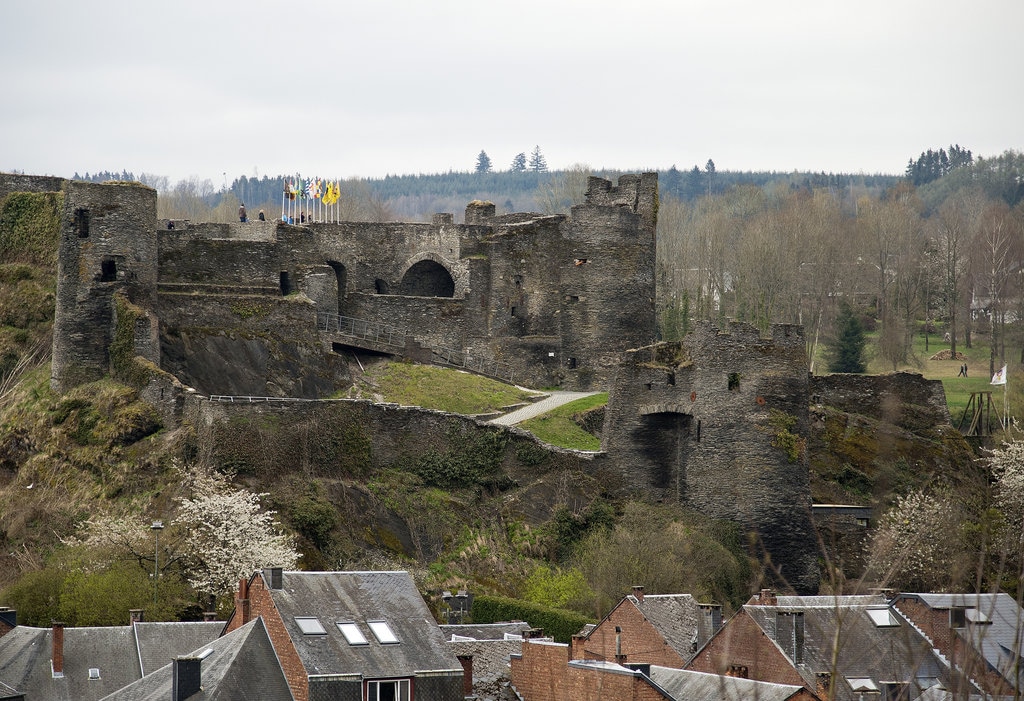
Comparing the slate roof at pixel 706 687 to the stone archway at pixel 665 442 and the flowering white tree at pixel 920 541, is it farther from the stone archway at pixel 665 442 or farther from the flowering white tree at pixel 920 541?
the stone archway at pixel 665 442

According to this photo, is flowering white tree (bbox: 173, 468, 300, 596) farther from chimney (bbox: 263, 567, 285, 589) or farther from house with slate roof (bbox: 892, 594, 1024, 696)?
house with slate roof (bbox: 892, 594, 1024, 696)

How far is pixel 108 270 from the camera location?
5266 cm

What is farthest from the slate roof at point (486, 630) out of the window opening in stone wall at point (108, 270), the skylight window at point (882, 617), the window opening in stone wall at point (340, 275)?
the window opening in stone wall at point (340, 275)

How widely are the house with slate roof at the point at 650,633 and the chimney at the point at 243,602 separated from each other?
22.1 ft

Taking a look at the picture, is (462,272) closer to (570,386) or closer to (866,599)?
(570,386)

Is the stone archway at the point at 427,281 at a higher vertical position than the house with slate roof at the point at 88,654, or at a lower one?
higher

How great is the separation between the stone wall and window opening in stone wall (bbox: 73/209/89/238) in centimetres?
1487

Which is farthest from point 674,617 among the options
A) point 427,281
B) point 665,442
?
point 427,281

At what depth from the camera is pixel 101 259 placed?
2062 inches

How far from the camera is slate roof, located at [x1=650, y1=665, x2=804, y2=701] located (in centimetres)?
3072

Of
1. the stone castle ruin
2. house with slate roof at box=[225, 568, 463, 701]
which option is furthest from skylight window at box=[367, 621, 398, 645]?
the stone castle ruin

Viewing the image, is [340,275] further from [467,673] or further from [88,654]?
[467,673]

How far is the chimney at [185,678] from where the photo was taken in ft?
106

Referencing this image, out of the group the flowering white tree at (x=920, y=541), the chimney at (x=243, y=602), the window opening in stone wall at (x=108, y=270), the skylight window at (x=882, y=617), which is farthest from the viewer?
the window opening in stone wall at (x=108, y=270)
